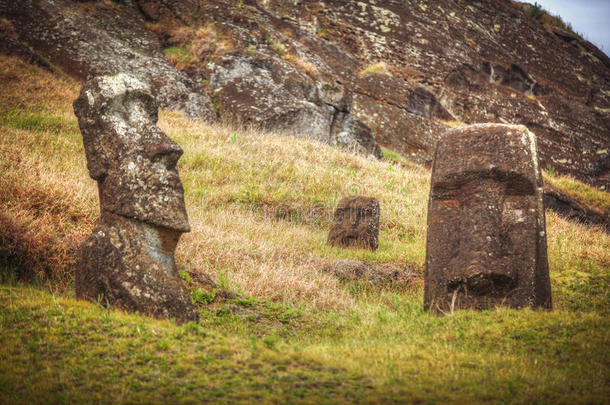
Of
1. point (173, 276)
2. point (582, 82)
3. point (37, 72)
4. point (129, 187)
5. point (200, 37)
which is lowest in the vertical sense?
point (173, 276)

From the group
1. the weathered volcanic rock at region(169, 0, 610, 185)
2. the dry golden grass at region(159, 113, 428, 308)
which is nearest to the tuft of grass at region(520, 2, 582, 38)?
the weathered volcanic rock at region(169, 0, 610, 185)

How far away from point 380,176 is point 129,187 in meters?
10.3

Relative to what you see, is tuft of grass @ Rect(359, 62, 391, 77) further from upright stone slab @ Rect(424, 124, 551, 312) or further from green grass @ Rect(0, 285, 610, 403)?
green grass @ Rect(0, 285, 610, 403)

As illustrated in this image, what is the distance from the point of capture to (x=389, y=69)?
25141 mm

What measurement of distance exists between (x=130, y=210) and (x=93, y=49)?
45.3ft

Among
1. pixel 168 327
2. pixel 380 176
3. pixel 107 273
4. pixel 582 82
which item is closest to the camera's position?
pixel 168 327

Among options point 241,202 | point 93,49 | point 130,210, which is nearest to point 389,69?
point 93,49

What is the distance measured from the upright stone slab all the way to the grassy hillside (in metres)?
0.43

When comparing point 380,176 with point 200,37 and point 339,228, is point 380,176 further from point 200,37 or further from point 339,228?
point 200,37

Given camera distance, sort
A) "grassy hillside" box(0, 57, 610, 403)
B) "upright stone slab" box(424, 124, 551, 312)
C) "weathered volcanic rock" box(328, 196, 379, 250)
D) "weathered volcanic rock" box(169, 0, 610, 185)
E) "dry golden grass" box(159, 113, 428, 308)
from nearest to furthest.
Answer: "grassy hillside" box(0, 57, 610, 403), "upright stone slab" box(424, 124, 551, 312), "dry golden grass" box(159, 113, 428, 308), "weathered volcanic rock" box(328, 196, 379, 250), "weathered volcanic rock" box(169, 0, 610, 185)

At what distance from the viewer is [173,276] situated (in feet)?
16.3

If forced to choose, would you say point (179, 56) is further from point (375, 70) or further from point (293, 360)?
point (293, 360)

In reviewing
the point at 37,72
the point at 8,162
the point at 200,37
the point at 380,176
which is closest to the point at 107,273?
the point at 8,162

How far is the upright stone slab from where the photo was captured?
5547 mm
